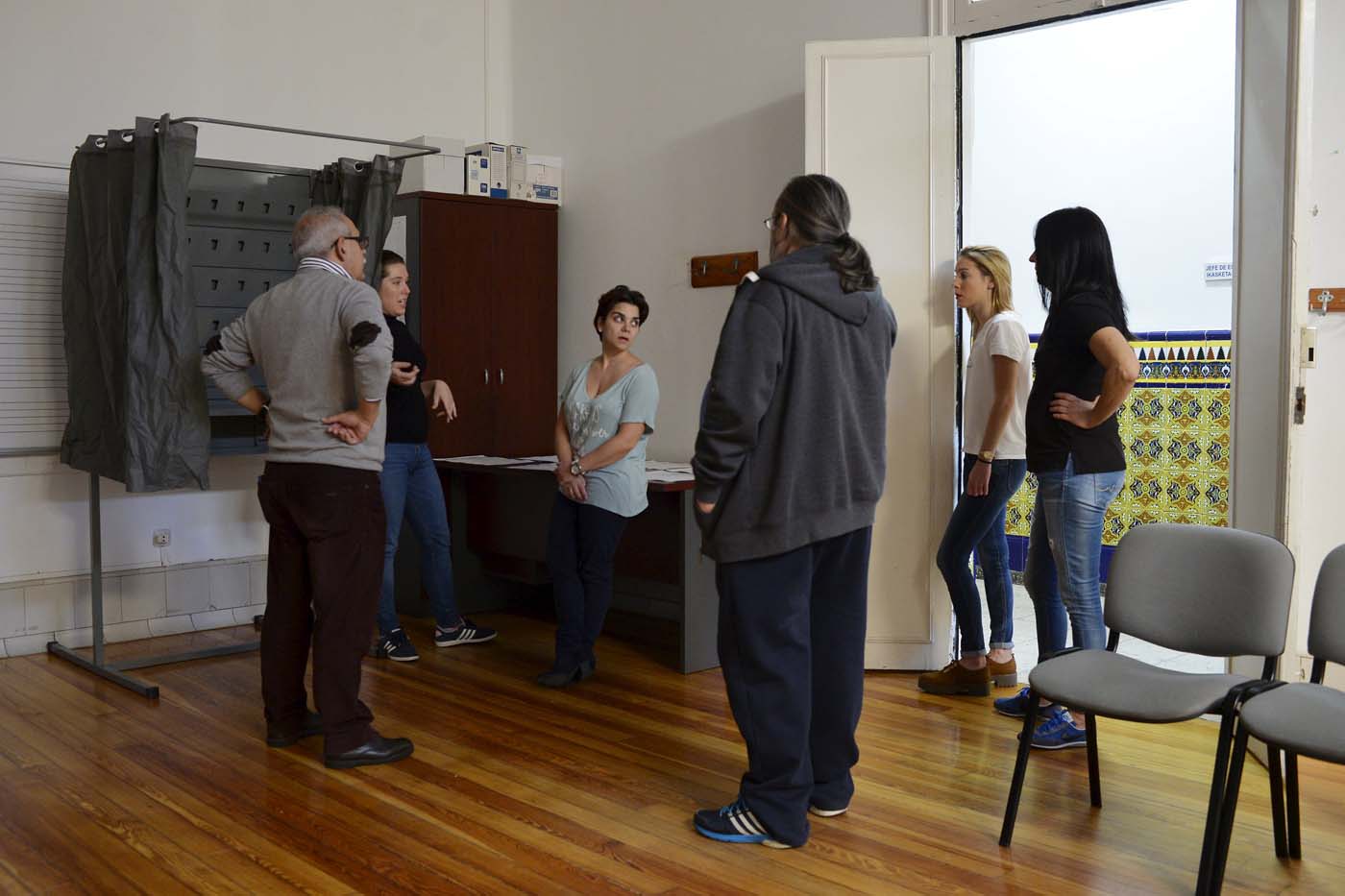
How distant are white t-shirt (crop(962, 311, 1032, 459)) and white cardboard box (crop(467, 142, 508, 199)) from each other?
278 cm

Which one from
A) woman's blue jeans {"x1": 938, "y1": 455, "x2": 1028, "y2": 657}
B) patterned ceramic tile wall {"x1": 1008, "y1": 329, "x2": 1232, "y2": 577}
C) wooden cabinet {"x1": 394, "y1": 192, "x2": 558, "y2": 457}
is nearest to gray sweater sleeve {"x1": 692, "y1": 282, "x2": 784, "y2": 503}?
woman's blue jeans {"x1": 938, "y1": 455, "x2": 1028, "y2": 657}

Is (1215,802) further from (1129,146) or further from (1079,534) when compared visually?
(1129,146)

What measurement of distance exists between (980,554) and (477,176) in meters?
3.12

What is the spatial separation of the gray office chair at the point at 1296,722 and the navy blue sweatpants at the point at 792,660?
2.88 feet

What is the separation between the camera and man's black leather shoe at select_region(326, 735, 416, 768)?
3.44 m

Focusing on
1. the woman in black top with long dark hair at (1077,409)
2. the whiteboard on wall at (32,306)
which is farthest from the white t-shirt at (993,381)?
the whiteboard on wall at (32,306)

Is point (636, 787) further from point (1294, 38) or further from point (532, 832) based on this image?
point (1294, 38)

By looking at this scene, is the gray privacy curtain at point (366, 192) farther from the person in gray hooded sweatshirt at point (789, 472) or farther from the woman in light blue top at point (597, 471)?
the person in gray hooded sweatshirt at point (789, 472)

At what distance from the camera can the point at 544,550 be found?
530cm

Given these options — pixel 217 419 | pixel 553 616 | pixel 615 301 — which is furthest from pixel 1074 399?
pixel 217 419

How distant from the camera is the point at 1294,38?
3.38 m

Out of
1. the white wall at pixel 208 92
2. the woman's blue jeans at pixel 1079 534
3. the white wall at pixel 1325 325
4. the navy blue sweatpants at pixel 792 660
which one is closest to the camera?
the navy blue sweatpants at pixel 792 660

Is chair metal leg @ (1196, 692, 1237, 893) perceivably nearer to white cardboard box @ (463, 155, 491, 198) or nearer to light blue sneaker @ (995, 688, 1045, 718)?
light blue sneaker @ (995, 688, 1045, 718)

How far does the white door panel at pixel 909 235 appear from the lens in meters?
4.41
